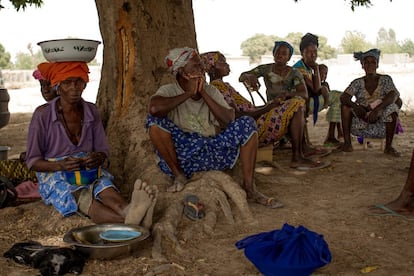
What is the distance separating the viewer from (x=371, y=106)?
7043 millimetres

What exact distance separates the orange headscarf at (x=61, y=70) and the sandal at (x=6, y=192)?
3.83 ft

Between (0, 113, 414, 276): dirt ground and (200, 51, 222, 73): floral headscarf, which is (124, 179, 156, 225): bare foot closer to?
(0, 113, 414, 276): dirt ground

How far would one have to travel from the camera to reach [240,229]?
412 centimetres

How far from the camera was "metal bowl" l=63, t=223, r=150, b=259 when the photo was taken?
3359mm

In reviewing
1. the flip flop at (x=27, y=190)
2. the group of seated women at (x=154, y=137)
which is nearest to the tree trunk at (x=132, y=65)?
the group of seated women at (x=154, y=137)

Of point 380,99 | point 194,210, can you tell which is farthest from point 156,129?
point 380,99

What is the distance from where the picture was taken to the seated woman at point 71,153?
4012 millimetres

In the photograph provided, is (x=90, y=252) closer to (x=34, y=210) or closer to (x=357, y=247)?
(x=34, y=210)

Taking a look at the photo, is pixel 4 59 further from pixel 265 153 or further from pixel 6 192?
pixel 6 192

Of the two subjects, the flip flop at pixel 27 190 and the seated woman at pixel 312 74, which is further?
the seated woman at pixel 312 74

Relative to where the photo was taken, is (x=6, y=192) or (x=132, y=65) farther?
(x=132, y=65)

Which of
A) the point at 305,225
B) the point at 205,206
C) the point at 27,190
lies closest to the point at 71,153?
the point at 27,190

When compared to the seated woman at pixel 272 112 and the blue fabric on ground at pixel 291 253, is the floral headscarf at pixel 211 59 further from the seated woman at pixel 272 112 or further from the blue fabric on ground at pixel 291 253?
the blue fabric on ground at pixel 291 253

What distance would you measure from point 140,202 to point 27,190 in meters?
1.80
